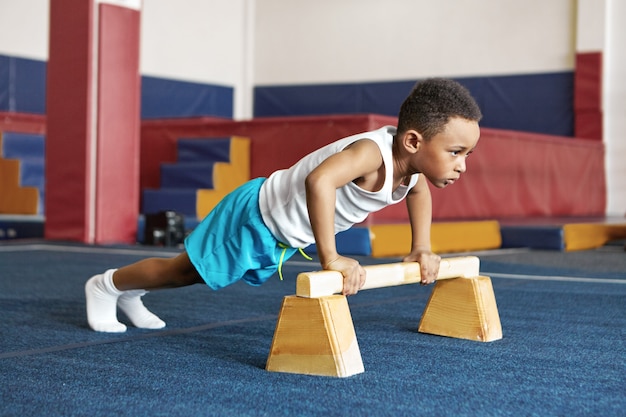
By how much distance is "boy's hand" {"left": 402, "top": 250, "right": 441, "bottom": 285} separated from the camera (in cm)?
205

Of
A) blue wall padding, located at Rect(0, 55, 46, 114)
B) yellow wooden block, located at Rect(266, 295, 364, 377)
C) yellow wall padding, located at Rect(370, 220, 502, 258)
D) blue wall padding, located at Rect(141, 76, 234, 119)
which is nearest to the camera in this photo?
yellow wooden block, located at Rect(266, 295, 364, 377)

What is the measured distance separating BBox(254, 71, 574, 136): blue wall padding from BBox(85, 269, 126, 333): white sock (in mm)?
7406

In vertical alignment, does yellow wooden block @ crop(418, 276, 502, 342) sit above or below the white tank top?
below

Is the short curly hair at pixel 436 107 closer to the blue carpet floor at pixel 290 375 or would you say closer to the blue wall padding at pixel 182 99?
the blue carpet floor at pixel 290 375

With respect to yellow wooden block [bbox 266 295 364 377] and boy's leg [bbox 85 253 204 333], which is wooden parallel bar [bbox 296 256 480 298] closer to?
yellow wooden block [bbox 266 295 364 377]

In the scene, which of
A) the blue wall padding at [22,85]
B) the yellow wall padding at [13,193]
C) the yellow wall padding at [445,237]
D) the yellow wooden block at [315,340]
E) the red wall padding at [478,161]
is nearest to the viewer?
the yellow wooden block at [315,340]

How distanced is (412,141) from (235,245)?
49 cm

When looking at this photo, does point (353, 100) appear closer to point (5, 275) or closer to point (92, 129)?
point (92, 129)

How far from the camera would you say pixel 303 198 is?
6.46 feet

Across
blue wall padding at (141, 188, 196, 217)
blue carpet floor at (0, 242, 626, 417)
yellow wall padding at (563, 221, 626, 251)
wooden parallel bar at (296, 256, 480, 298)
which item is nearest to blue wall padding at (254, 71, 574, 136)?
yellow wall padding at (563, 221, 626, 251)

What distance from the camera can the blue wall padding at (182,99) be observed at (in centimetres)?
966

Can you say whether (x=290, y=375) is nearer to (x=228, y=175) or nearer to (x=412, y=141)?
(x=412, y=141)

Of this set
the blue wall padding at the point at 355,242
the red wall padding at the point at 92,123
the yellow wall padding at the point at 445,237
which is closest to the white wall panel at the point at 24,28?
the red wall padding at the point at 92,123

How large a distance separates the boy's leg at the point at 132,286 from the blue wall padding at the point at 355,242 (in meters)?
2.31
